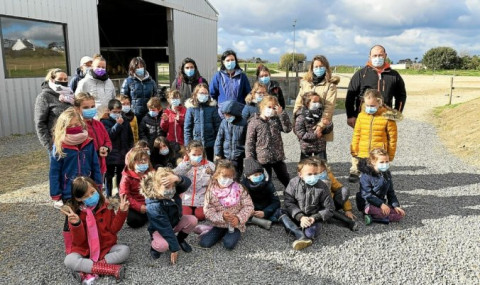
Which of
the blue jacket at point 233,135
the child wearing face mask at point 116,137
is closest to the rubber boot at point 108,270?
the child wearing face mask at point 116,137

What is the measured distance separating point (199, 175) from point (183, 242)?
966 millimetres

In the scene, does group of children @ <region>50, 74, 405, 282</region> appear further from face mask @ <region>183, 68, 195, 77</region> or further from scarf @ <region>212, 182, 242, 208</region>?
face mask @ <region>183, 68, 195, 77</region>

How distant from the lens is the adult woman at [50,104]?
4527 millimetres

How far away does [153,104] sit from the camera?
562cm

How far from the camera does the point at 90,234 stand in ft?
11.3

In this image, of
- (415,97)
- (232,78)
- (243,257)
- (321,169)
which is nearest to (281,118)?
(321,169)

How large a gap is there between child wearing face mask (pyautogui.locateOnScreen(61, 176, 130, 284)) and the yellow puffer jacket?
11.2 feet

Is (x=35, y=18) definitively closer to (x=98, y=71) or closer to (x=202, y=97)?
(x=98, y=71)

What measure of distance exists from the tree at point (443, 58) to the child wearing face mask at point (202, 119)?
54.7 m

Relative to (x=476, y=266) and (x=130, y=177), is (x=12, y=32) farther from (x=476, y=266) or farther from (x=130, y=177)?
(x=476, y=266)

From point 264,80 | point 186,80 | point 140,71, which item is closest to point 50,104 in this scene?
point 140,71

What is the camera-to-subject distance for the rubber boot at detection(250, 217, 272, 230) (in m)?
4.47

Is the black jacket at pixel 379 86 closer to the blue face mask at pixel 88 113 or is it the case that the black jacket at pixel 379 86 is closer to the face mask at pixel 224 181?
the face mask at pixel 224 181

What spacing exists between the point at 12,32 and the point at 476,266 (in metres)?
11.1
